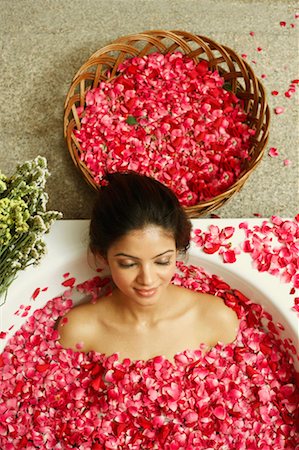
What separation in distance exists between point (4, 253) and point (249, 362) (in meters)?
0.91

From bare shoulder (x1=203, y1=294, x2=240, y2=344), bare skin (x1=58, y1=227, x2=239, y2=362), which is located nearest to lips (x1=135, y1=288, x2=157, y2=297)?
bare skin (x1=58, y1=227, x2=239, y2=362)

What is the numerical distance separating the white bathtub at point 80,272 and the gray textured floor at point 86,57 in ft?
1.38

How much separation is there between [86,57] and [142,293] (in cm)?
135

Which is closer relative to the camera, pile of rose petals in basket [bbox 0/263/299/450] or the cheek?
the cheek

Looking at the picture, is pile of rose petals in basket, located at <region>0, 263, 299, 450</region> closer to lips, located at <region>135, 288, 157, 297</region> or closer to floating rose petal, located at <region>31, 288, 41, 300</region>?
floating rose petal, located at <region>31, 288, 41, 300</region>

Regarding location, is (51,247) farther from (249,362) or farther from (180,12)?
(180,12)

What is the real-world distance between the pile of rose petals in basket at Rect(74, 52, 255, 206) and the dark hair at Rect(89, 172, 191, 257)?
49cm

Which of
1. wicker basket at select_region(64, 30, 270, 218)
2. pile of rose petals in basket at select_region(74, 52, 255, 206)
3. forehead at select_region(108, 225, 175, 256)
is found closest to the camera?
forehead at select_region(108, 225, 175, 256)

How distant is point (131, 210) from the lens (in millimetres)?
1699

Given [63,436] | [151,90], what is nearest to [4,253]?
[63,436]

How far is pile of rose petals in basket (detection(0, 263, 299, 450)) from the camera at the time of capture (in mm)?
1964

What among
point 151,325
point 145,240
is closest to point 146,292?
point 145,240

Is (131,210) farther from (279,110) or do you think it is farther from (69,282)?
(279,110)

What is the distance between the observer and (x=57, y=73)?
2.66 meters
